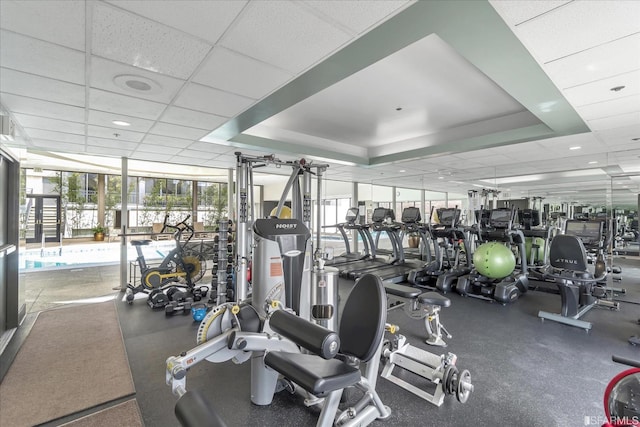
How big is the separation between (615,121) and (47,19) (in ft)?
17.7

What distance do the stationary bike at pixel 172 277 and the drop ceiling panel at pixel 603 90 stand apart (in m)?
5.32

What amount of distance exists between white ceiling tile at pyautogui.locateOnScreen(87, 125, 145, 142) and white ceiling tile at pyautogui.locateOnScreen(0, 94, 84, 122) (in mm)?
394

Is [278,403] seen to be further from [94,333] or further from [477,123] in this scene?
[477,123]

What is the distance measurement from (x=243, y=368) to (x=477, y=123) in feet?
16.4

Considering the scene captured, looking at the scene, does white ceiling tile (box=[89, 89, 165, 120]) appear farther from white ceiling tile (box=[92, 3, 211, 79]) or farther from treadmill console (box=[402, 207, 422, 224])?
treadmill console (box=[402, 207, 422, 224])

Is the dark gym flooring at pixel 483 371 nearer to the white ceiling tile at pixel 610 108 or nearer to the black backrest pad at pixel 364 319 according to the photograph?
the black backrest pad at pixel 364 319

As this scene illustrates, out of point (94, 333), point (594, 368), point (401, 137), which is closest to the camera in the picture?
point (594, 368)

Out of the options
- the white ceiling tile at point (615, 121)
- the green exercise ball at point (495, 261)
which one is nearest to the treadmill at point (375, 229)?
the green exercise ball at point (495, 261)

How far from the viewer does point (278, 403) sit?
2.17m

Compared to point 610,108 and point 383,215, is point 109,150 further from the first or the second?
point 610,108

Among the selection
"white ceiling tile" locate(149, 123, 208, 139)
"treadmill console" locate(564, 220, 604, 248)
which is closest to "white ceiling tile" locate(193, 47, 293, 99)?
"white ceiling tile" locate(149, 123, 208, 139)

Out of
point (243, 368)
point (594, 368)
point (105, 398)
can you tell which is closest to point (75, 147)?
point (105, 398)

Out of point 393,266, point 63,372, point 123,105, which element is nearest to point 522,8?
point 123,105

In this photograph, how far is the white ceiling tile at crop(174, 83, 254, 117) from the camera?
2.72 m
